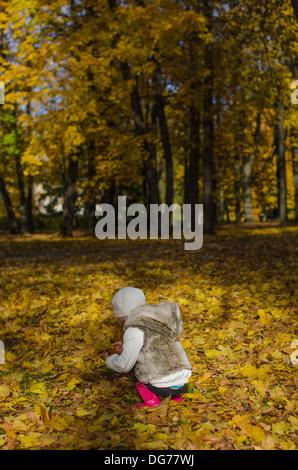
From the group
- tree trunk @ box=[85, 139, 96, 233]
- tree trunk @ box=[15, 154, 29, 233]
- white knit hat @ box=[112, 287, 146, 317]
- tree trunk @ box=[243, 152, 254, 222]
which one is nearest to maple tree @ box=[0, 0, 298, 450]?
tree trunk @ box=[85, 139, 96, 233]

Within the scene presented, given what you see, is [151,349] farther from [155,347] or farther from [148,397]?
[148,397]

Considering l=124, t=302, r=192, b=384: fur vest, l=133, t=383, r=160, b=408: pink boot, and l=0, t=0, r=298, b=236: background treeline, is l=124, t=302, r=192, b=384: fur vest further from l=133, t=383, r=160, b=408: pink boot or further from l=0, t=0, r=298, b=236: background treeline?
l=0, t=0, r=298, b=236: background treeline

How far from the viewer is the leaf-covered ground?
342 centimetres

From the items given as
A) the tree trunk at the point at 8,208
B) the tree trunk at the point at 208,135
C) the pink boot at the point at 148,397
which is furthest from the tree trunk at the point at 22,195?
the pink boot at the point at 148,397

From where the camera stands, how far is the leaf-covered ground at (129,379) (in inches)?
135

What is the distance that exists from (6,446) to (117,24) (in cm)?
1616

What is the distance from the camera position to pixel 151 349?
374cm

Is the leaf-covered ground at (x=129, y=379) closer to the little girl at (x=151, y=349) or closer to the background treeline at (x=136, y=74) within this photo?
the little girl at (x=151, y=349)

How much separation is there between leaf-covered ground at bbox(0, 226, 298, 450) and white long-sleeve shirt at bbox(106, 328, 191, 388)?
7.8 inches

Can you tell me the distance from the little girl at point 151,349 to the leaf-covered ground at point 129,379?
184 mm

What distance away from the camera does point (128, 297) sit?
3871 millimetres

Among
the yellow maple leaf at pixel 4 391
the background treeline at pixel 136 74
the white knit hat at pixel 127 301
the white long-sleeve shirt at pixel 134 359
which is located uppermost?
the background treeline at pixel 136 74
